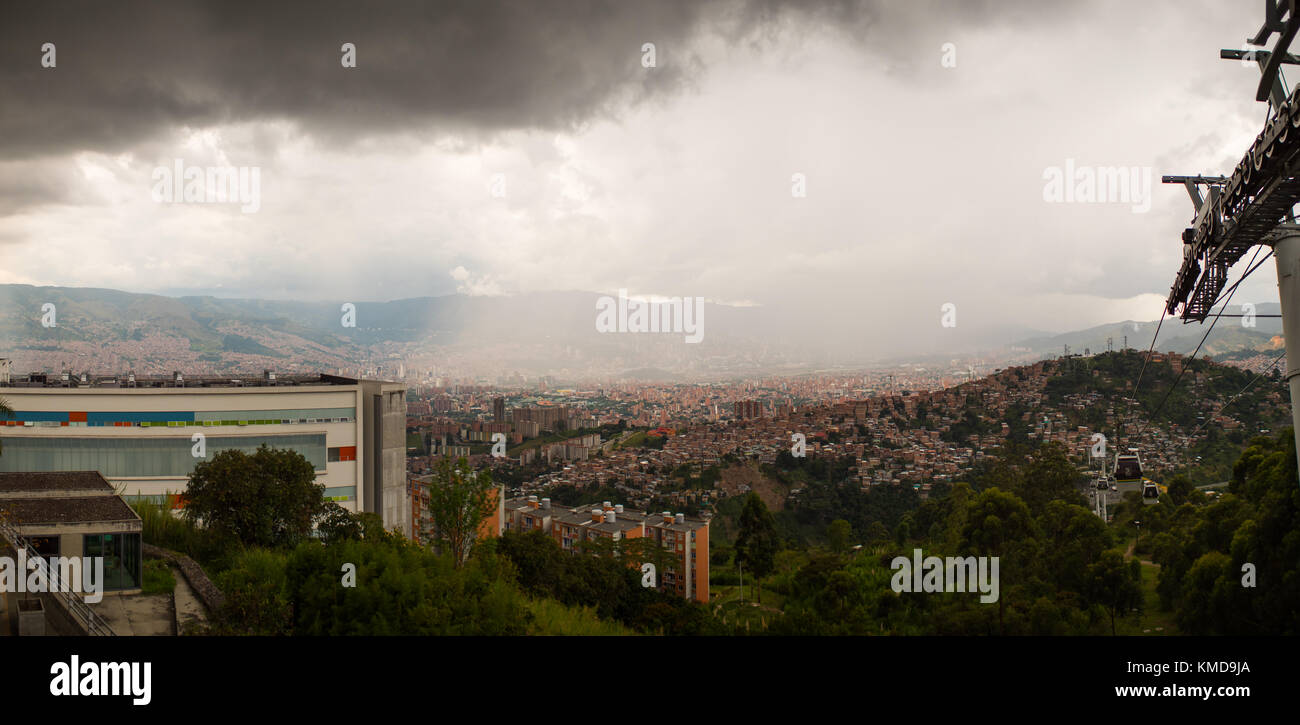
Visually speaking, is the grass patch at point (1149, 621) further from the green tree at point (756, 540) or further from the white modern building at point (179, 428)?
the white modern building at point (179, 428)

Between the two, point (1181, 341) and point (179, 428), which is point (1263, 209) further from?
point (1181, 341)

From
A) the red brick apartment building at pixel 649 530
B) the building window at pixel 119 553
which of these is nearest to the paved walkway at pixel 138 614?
the building window at pixel 119 553

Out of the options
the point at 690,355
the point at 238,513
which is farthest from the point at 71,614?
the point at 690,355

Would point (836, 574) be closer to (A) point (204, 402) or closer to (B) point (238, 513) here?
(B) point (238, 513)

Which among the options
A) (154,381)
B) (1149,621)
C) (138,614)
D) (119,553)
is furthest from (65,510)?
(1149,621)

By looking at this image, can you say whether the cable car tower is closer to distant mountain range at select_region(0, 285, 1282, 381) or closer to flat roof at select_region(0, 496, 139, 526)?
flat roof at select_region(0, 496, 139, 526)

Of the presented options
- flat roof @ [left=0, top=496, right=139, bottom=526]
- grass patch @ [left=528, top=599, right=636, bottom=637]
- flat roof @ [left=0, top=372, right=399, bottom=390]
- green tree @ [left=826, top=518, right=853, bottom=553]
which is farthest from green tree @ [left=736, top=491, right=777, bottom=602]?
flat roof @ [left=0, top=496, right=139, bottom=526]
